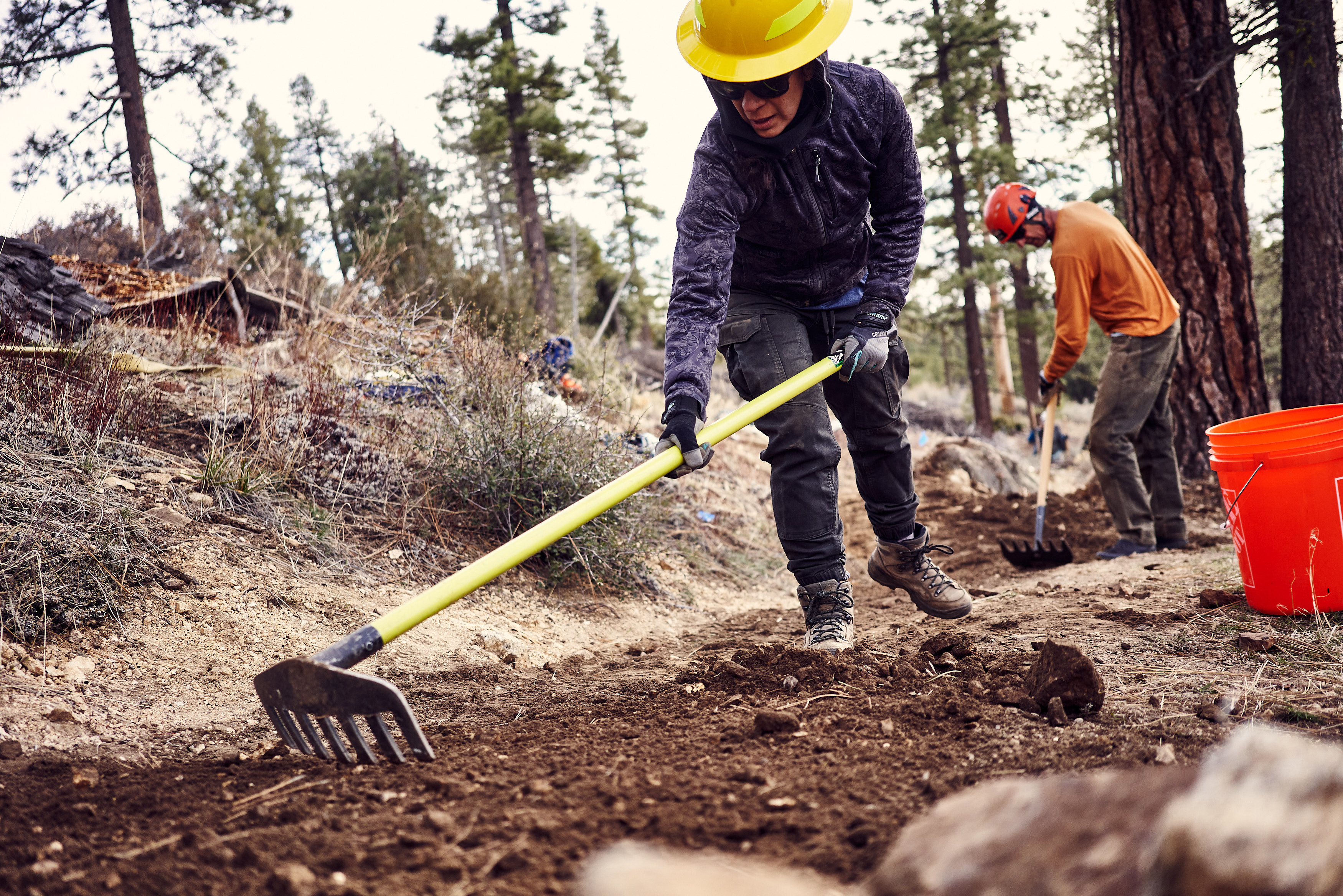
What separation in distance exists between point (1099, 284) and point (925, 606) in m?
2.81

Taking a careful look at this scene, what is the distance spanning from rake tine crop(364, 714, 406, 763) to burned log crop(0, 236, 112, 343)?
133 inches

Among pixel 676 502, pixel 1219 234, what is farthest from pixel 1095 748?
pixel 1219 234

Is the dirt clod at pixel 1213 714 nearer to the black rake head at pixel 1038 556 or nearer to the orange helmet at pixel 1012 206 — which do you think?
the black rake head at pixel 1038 556

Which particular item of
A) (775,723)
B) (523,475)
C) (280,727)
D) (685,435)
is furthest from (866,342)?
(280,727)

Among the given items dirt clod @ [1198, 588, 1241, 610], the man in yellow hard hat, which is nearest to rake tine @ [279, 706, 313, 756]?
the man in yellow hard hat

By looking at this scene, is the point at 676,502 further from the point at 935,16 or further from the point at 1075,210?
the point at 935,16

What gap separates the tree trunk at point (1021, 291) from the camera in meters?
16.3

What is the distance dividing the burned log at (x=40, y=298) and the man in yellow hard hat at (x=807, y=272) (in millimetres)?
3420

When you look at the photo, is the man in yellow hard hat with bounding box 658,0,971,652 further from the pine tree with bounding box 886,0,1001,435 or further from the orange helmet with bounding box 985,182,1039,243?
the pine tree with bounding box 886,0,1001,435

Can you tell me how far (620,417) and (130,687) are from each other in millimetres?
4305

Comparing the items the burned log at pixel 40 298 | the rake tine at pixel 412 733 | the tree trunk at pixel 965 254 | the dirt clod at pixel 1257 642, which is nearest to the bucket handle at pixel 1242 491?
the dirt clod at pixel 1257 642

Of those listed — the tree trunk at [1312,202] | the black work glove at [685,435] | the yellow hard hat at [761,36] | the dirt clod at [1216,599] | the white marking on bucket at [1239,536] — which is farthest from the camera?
the tree trunk at [1312,202]

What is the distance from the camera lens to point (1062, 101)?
17.8m

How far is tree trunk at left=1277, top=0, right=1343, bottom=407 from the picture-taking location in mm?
6527
